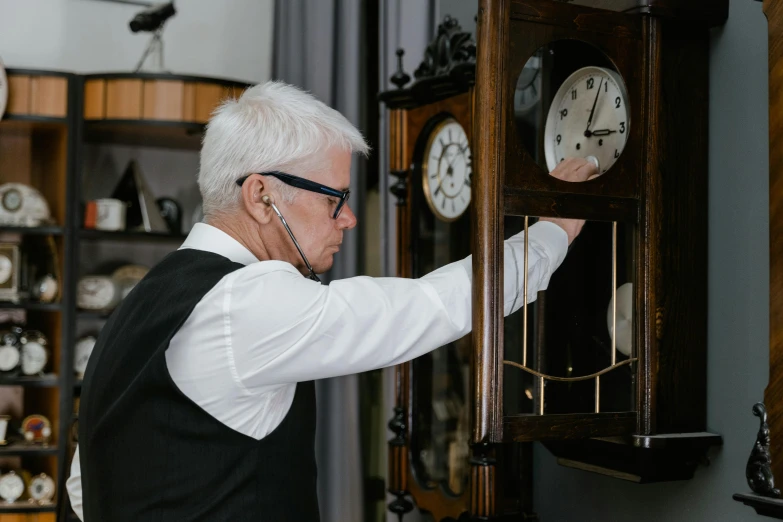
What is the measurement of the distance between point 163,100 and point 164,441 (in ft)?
7.57

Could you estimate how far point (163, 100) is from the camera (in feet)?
11.1

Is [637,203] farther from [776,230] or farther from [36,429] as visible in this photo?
[36,429]

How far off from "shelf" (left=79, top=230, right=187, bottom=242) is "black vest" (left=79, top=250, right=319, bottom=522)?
2.14 m

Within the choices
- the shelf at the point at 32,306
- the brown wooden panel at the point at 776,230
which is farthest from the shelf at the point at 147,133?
the brown wooden panel at the point at 776,230

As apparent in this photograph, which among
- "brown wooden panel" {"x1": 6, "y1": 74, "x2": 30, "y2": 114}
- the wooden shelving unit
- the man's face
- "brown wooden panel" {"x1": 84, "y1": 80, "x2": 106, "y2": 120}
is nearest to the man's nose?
the man's face

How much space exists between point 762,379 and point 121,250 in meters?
2.82

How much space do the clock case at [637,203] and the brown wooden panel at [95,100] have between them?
2186mm

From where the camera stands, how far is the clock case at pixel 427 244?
77.7 inches

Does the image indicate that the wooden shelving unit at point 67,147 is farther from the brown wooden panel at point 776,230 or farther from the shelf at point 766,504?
the shelf at point 766,504

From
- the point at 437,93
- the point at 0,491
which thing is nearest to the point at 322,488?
the point at 0,491

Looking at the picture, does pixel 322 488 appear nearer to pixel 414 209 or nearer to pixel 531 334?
pixel 414 209

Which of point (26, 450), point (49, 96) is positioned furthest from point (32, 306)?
point (49, 96)

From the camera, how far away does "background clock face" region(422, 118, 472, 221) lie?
2.04 metres

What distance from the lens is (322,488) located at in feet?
10.5
